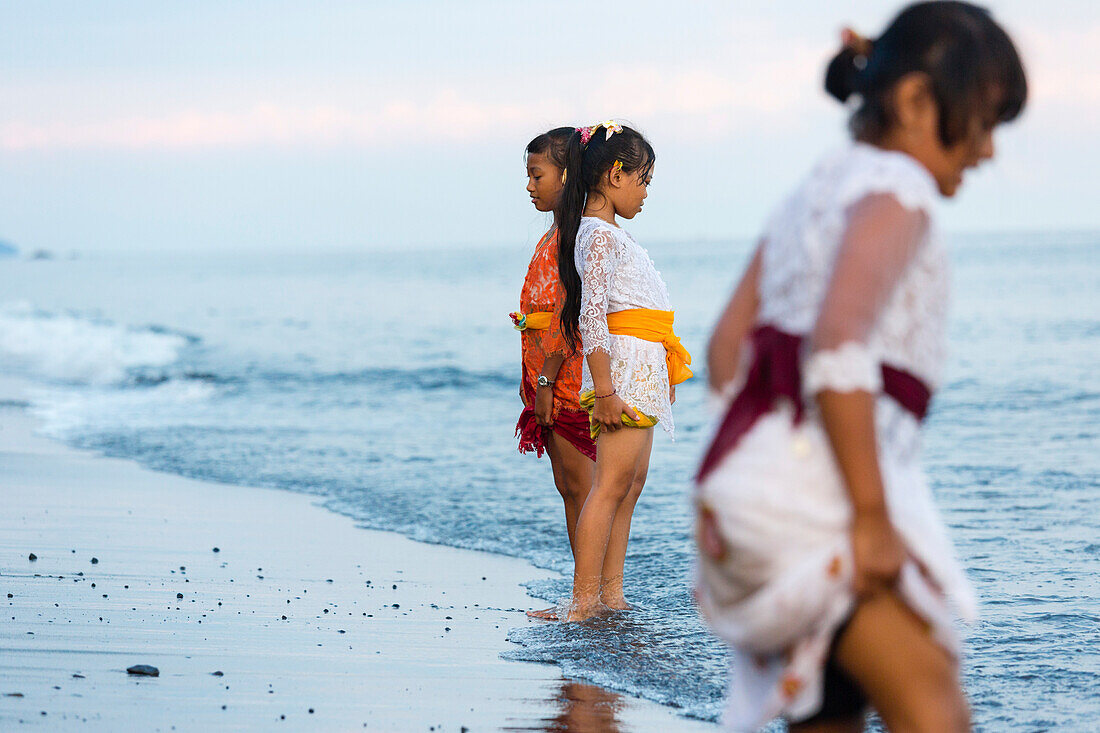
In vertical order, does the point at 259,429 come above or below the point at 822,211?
below

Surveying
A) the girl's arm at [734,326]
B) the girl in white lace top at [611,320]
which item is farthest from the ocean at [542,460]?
the girl's arm at [734,326]

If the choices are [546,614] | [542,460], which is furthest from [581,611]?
[542,460]

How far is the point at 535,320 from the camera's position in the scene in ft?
16.8

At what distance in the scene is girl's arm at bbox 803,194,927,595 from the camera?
161cm

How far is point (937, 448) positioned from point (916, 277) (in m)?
9.84

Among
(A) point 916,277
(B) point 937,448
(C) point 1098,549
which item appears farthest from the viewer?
(B) point 937,448

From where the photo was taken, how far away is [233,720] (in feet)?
11.8

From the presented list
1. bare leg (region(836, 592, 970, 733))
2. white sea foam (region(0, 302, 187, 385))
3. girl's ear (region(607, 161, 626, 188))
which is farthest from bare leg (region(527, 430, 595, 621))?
white sea foam (region(0, 302, 187, 385))

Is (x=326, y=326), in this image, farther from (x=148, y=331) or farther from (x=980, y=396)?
(x=980, y=396)

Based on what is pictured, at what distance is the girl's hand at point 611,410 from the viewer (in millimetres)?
4566

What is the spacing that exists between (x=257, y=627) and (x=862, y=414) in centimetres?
364

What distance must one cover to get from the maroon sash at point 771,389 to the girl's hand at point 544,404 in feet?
10.5

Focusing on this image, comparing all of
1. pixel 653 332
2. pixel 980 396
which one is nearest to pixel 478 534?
pixel 653 332

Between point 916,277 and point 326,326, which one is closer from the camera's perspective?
point 916,277
